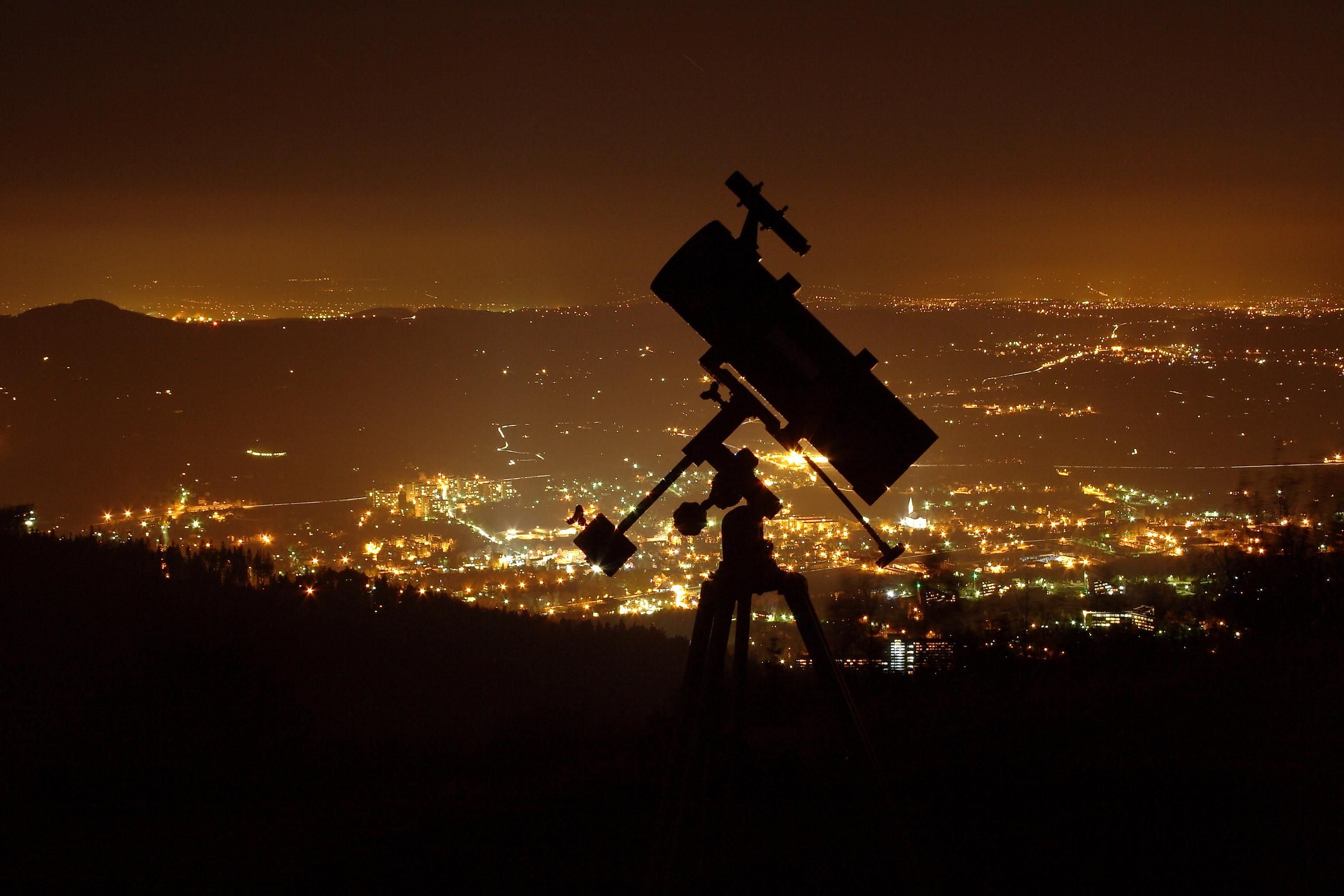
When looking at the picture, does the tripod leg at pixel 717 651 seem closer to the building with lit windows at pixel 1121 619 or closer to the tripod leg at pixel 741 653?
the tripod leg at pixel 741 653

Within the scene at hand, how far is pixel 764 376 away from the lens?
10.5ft

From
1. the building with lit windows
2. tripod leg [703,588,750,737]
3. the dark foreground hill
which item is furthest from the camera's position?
the building with lit windows

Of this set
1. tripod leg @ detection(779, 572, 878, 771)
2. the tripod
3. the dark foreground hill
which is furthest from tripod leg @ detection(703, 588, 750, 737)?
the dark foreground hill

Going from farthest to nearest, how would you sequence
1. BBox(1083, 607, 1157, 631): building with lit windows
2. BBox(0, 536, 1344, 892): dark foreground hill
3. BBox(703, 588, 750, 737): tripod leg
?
BBox(1083, 607, 1157, 631): building with lit windows < BBox(0, 536, 1344, 892): dark foreground hill < BBox(703, 588, 750, 737): tripod leg

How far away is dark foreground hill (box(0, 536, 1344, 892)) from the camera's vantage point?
3.86 m

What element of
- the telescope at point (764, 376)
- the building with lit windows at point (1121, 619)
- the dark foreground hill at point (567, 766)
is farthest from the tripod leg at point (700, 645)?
the building with lit windows at point (1121, 619)

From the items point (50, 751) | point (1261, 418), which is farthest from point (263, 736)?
point (1261, 418)

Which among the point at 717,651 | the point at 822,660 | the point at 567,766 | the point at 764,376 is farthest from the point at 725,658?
the point at 567,766

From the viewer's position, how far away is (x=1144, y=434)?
759 inches

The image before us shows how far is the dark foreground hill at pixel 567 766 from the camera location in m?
3.86

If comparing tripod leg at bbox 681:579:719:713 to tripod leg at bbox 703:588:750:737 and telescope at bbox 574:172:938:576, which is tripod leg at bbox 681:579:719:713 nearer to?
tripod leg at bbox 703:588:750:737

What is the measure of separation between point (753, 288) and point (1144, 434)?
18.6m

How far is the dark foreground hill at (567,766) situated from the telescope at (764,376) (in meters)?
1.12

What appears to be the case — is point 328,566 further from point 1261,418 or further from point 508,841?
point 1261,418
